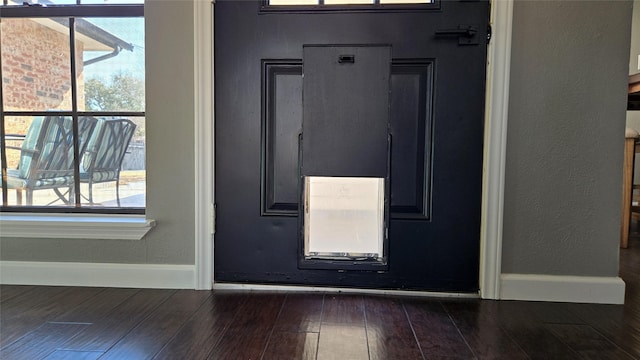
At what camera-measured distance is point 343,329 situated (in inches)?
44.1

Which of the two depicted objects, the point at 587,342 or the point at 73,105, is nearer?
the point at 587,342

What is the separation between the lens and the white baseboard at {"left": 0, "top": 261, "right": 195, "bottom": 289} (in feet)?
4.79

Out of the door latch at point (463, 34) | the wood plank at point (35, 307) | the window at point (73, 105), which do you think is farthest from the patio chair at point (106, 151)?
the door latch at point (463, 34)

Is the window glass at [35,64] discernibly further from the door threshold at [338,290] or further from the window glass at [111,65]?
the door threshold at [338,290]

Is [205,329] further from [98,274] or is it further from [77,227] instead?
[77,227]

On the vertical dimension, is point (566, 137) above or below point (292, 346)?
above

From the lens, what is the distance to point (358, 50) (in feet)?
4.41

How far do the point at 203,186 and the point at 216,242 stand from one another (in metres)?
0.24

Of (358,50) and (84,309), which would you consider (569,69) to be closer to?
(358,50)

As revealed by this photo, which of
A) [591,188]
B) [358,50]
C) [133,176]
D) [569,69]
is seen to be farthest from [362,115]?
[133,176]

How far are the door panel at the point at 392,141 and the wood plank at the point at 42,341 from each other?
52 cm

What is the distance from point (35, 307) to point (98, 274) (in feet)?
0.80

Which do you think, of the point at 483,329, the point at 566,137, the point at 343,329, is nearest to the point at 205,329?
the point at 343,329

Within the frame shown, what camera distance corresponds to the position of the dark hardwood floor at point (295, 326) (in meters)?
0.99
